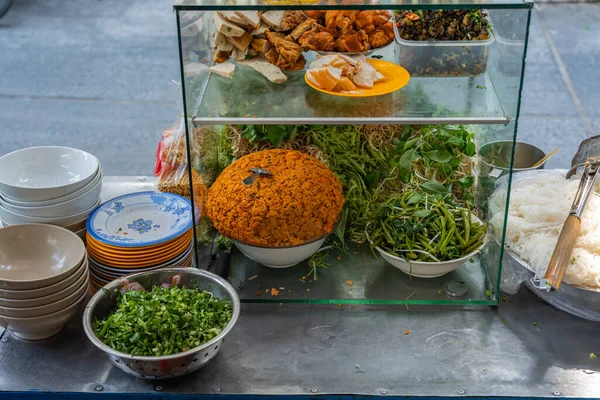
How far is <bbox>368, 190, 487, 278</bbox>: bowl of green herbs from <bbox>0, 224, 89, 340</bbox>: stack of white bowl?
3.10ft

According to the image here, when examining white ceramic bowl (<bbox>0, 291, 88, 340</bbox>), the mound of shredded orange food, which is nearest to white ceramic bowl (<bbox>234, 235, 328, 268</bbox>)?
the mound of shredded orange food

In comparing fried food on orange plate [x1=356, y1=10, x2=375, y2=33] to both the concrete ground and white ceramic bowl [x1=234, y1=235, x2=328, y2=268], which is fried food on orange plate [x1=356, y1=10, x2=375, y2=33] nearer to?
white ceramic bowl [x1=234, y1=235, x2=328, y2=268]

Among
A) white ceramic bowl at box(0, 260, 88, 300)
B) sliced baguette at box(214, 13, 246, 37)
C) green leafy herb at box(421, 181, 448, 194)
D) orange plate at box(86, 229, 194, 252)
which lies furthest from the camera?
green leafy herb at box(421, 181, 448, 194)

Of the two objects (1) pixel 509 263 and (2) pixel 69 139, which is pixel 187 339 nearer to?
(1) pixel 509 263

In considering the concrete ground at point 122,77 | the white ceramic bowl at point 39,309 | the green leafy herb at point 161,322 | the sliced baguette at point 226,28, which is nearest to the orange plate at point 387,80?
the sliced baguette at point 226,28

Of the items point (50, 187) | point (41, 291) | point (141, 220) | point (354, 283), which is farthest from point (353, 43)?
point (41, 291)

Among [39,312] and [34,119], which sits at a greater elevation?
[39,312]

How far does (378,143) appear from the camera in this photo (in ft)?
8.16

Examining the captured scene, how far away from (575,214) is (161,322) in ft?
4.20

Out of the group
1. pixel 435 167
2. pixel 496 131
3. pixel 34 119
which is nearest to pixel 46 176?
pixel 435 167

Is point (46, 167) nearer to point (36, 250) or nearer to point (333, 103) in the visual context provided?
point (36, 250)

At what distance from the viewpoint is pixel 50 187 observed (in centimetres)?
219

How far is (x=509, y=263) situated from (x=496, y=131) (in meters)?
0.42

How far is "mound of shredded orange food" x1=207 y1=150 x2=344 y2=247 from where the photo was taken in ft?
6.91
